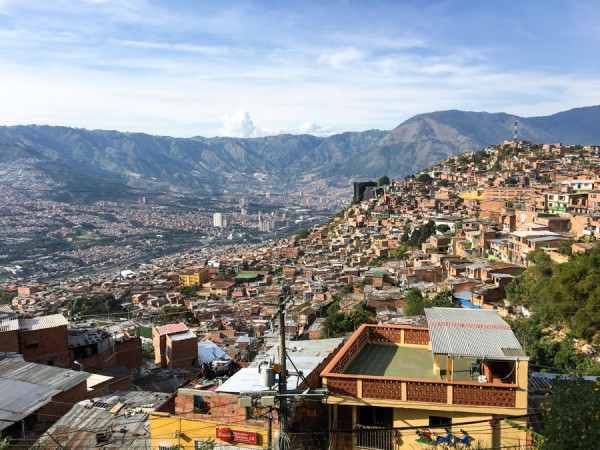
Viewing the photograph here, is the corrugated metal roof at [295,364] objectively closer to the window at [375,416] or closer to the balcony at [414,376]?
the balcony at [414,376]

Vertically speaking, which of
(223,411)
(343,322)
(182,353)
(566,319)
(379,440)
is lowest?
(343,322)

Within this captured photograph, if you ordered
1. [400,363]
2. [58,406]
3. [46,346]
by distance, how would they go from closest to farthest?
[400,363] < [58,406] < [46,346]

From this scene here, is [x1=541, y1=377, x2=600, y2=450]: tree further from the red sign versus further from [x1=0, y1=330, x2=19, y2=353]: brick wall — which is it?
[x1=0, y1=330, x2=19, y2=353]: brick wall

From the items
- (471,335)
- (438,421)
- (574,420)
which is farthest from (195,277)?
(574,420)

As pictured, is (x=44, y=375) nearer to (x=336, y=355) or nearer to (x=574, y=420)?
(x=336, y=355)

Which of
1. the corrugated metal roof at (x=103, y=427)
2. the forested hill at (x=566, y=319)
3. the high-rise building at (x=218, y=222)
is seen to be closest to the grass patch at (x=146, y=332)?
the corrugated metal roof at (x=103, y=427)

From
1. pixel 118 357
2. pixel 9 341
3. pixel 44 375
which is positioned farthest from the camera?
pixel 118 357

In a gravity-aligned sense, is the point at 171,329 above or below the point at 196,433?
below

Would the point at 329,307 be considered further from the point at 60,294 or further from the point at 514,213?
the point at 60,294

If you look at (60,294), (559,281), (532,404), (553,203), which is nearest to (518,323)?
(559,281)
